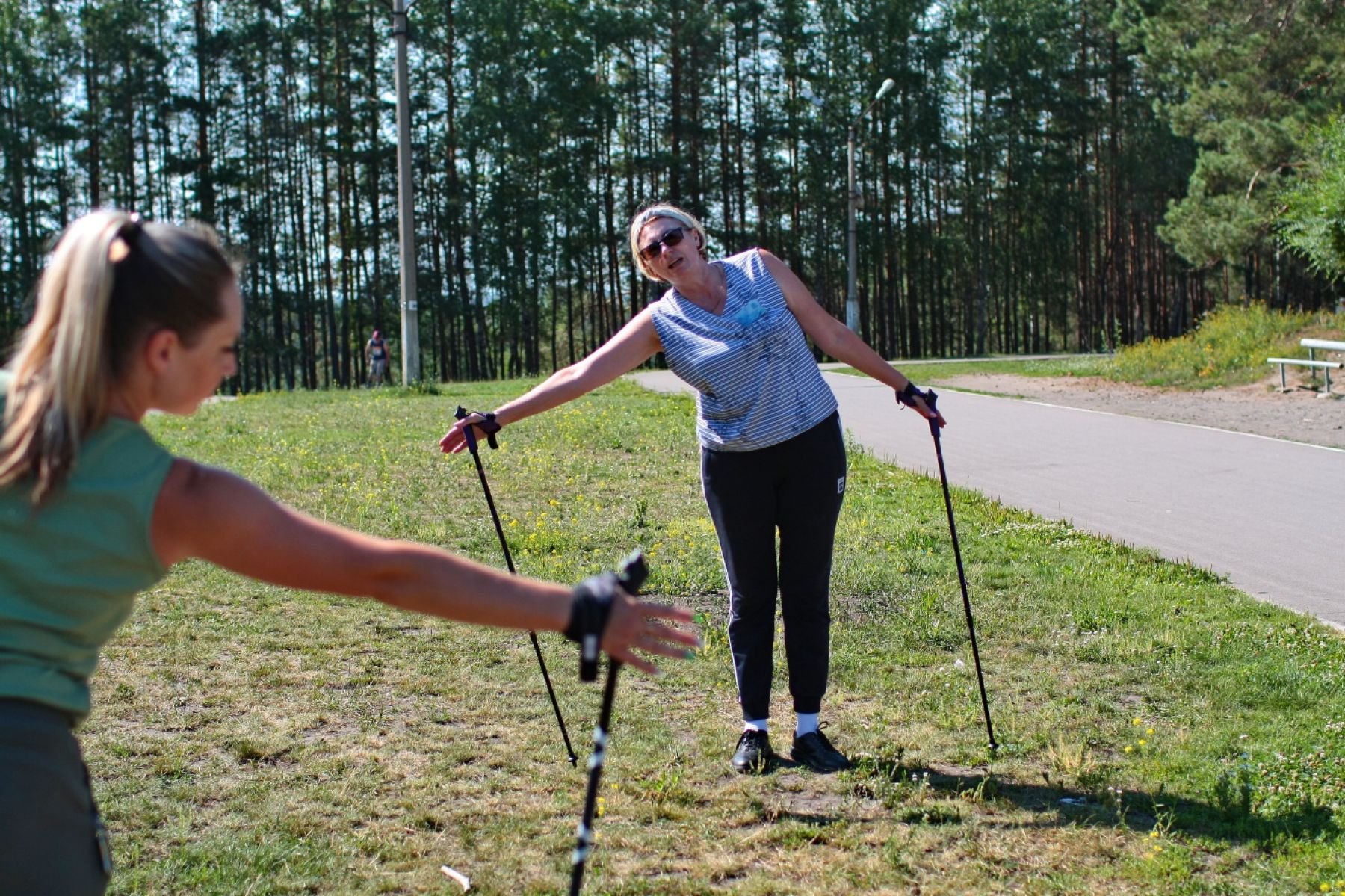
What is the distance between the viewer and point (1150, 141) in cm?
5309

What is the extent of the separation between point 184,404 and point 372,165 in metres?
51.1

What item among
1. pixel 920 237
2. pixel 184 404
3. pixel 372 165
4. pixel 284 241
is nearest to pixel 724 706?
pixel 184 404

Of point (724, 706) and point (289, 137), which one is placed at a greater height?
point (289, 137)

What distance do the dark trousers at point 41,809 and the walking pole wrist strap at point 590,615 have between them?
30.8 inches

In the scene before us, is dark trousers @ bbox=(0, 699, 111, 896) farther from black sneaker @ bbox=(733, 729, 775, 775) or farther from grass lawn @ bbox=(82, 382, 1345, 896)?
black sneaker @ bbox=(733, 729, 775, 775)

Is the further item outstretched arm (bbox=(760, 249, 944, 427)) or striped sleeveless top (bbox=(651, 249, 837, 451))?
outstretched arm (bbox=(760, 249, 944, 427))

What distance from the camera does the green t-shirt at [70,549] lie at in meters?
1.80

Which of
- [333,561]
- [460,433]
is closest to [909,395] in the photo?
[460,433]

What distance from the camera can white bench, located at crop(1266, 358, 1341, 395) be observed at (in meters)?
17.0

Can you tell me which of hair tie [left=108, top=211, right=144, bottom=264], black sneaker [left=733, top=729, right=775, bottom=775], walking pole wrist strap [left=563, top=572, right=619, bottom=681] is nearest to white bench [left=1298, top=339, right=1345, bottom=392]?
black sneaker [left=733, top=729, right=775, bottom=775]

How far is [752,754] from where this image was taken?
181 inches

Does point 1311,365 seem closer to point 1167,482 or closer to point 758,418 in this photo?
point 1167,482

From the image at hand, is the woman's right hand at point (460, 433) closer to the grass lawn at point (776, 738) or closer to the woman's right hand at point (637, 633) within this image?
the grass lawn at point (776, 738)

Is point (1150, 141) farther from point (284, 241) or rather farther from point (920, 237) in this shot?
point (284, 241)
